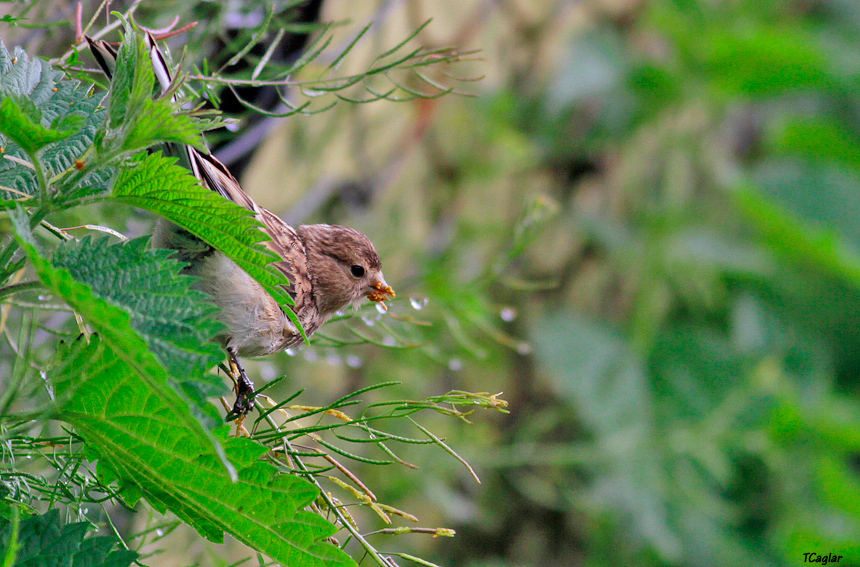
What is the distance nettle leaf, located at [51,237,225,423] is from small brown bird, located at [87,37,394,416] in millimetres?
90

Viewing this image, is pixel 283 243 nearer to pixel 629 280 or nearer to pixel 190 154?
pixel 190 154

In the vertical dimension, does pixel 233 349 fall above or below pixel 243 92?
below

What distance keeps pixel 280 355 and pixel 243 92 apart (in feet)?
2.25

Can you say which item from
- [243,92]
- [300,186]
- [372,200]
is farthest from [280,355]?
[372,200]

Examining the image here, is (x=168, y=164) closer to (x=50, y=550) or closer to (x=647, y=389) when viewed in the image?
(x=50, y=550)

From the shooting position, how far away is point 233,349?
883mm

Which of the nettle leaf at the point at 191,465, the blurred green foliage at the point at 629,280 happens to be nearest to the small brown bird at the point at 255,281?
the nettle leaf at the point at 191,465

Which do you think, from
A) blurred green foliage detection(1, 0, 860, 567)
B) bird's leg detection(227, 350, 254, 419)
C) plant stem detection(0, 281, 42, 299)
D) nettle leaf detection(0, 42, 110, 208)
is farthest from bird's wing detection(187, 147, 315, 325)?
blurred green foliage detection(1, 0, 860, 567)

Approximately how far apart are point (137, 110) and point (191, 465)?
26cm

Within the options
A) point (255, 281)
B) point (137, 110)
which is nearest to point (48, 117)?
point (137, 110)

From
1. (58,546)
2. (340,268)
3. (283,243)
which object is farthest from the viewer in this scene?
(340,268)

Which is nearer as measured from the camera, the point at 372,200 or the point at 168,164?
the point at 168,164

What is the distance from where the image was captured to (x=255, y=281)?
2.49 feet

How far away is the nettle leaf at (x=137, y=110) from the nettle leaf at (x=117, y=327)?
0.09m
